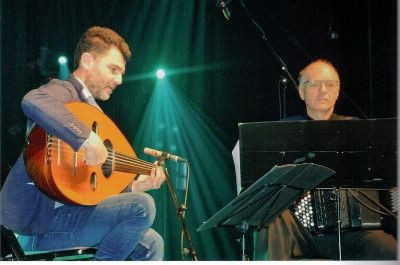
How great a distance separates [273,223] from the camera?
8.63 feet

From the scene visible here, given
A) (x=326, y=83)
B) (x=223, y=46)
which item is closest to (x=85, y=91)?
(x=223, y=46)

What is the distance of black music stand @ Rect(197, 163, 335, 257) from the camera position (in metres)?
2.18

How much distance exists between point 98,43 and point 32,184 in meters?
1.01

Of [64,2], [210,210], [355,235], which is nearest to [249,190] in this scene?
[355,235]

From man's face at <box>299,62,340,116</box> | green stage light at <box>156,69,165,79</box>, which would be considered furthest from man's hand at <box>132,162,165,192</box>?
man's face at <box>299,62,340,116</box>

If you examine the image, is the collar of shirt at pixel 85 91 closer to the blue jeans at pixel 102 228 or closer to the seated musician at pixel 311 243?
the blue jeans at pixel 102 228

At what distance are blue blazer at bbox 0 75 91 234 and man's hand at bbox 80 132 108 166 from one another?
3 cm

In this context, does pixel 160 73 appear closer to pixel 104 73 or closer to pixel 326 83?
pixel 104 73

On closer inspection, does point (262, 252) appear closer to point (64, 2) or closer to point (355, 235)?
point (355, 235)

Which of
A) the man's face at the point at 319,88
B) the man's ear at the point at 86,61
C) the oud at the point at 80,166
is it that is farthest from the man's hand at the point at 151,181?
the man's face at the point at 319,88

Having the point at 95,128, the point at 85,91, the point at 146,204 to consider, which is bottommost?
the point at 146,204

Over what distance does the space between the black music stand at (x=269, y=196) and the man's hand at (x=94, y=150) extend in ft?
2.01

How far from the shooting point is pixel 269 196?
2.36 metres

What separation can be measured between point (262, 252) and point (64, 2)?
2.12 meters
